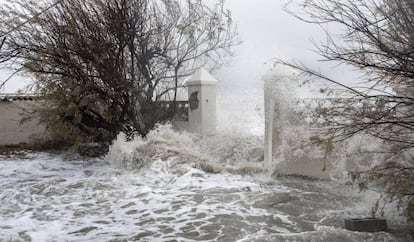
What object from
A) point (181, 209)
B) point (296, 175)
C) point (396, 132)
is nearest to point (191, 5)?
point (296, 175)

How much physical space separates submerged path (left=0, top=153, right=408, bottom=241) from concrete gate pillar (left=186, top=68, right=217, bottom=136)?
11.0ft

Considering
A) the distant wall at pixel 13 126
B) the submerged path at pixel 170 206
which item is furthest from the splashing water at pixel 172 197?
the distant wall at pixel 13 126

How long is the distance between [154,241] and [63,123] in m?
8.23

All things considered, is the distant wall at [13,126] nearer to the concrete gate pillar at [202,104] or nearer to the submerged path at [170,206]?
the submerged path at [170,206]

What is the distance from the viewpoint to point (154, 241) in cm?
596

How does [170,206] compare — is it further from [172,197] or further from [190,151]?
[190,151]

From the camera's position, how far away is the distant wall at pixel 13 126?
16703 millimetres

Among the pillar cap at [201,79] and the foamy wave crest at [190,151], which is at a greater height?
the pillar cap at [201,79]

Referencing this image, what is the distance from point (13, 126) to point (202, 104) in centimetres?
719

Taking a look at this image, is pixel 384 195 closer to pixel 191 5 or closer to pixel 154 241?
pixel 154 241

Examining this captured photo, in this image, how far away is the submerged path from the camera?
6254 millimetres

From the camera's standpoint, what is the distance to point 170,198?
8445 mm

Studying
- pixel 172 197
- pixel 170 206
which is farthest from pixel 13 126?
pixel 170 206

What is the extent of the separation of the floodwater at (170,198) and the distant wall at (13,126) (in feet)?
12.1
